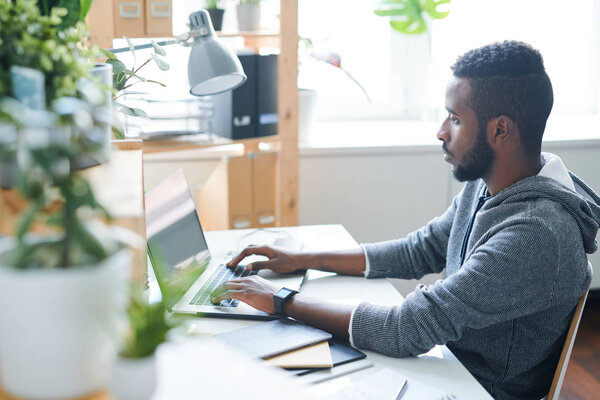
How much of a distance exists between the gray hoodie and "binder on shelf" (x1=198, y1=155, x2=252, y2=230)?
123 cm

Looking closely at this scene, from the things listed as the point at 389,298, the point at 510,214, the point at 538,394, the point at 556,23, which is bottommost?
the point at 538,394

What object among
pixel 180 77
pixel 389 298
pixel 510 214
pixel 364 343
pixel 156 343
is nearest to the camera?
pixel 156 343

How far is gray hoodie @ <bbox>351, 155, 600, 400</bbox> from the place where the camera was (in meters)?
1.24

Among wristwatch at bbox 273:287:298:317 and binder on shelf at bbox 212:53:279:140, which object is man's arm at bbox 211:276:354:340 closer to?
wristwatch at bbox 273:287:298:317

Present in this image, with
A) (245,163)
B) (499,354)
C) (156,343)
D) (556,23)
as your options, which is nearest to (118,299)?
(156,343)

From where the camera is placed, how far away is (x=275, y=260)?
1652 millimetres

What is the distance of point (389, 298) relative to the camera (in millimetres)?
1521

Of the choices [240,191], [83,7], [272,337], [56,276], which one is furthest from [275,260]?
[56,276]

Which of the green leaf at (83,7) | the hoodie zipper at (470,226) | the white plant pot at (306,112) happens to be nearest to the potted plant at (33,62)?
the green leaf at (83,7)

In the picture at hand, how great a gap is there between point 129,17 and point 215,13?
0.38m

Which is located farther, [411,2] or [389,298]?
[411,2]

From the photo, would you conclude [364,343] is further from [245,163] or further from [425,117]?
[425,117]

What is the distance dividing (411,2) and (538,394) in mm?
2121

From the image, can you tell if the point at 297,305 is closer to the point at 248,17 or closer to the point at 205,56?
the point at 205,56
